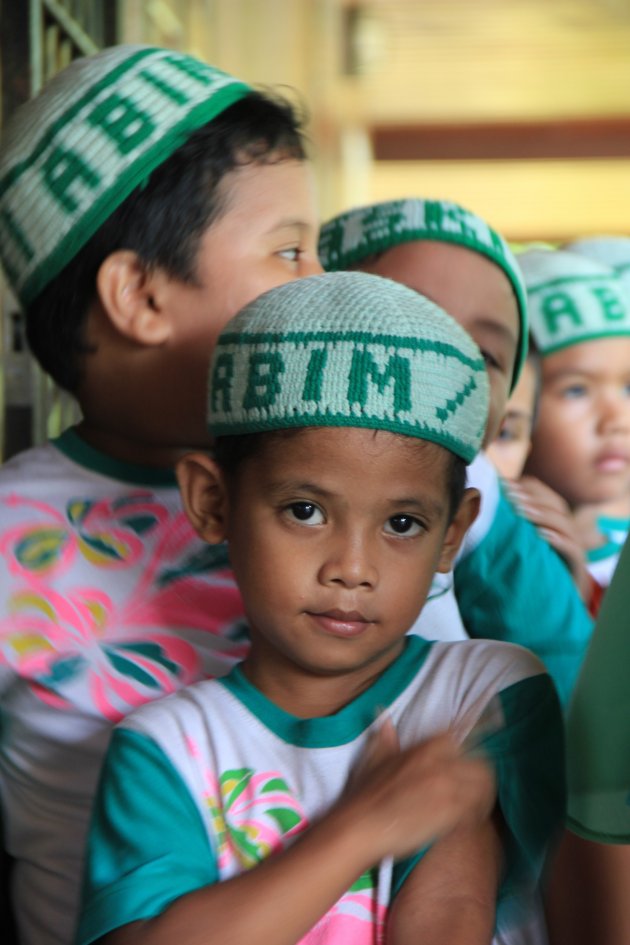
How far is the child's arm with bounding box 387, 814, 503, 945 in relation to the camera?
112 centimetres

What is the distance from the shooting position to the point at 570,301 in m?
2.68

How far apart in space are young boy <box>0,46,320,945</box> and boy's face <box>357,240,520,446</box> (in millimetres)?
222

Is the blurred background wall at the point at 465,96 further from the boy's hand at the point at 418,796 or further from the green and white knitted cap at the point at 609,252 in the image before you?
the boy's hand at the point at 418,796

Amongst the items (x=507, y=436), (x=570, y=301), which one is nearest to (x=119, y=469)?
(x=507, y=436)

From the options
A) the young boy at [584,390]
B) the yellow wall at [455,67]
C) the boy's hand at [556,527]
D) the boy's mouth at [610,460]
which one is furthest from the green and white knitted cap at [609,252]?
the yellow wall at [455,67]

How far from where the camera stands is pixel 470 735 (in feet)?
3.86

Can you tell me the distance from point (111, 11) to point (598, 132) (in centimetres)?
430

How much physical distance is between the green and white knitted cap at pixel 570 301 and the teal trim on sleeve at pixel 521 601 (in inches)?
36.3

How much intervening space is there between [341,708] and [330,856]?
18cm

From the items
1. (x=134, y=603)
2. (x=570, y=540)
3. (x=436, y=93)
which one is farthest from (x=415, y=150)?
(x=134, y=603)

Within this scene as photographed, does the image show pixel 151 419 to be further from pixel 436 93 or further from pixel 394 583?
pixel 436 93

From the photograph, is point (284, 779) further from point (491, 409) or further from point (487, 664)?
point (491, 409)

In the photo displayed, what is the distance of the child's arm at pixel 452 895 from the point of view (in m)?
1.12

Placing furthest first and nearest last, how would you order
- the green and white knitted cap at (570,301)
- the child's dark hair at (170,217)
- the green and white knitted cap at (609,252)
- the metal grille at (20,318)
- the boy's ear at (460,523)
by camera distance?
the green and white knitted cap at (609,252), the green and white knitted cap at (570,301), the metal grille at (20,318), the child's dark hair at (170,217), the boy's ear at (460,523)
